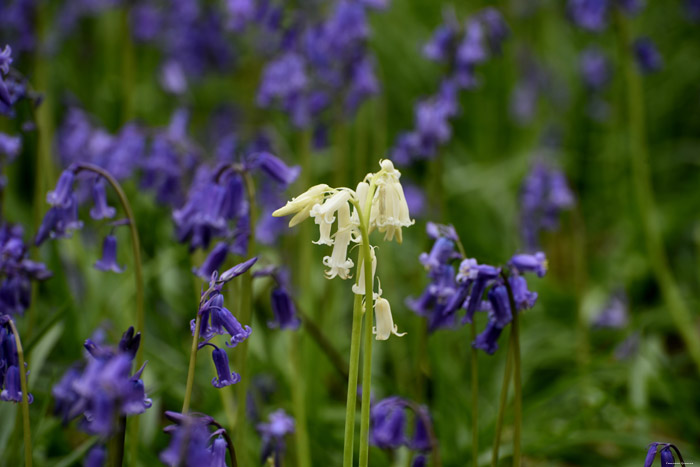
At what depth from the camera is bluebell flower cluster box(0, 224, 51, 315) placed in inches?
102

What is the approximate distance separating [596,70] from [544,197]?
3030 mm

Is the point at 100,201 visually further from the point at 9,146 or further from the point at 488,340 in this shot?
the point at 488,340

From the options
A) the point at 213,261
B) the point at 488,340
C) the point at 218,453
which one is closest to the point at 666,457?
the point at 488,340

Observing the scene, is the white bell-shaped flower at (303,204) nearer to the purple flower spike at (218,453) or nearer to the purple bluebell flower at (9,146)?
the purple flower spike at (218,453)

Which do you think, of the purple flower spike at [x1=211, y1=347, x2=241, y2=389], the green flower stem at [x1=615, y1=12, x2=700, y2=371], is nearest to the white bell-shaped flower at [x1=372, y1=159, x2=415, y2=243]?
the purple flower spike at [x1=211, y1=347, x2=241, y2=389]

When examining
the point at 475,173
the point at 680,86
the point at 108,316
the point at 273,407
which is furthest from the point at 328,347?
the point at 680,86

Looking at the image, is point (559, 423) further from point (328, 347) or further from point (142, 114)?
point (142, 114)

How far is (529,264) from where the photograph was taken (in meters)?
2.32

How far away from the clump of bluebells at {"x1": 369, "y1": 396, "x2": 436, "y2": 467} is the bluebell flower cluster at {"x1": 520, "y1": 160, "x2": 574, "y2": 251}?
Result: 2.10m

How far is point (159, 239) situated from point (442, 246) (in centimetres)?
329

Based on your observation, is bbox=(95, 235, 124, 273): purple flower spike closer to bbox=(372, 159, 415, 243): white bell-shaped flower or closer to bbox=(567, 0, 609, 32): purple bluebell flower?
bbox=(372, 159, 415, 243): white bell-shaped flower

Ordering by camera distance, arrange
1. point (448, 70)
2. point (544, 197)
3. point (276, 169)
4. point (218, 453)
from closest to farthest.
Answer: point (218, 453), point (276, 169), point (448, 70), point (544, 197)

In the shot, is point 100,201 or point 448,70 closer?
point 100,201

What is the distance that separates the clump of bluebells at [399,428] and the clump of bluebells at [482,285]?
420 millimetres
